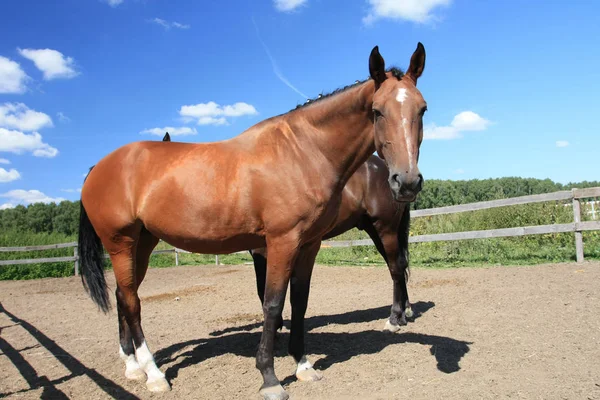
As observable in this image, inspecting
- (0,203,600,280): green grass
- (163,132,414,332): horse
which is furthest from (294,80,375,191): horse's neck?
(0,203,600,280): green grass

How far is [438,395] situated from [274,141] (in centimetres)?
234

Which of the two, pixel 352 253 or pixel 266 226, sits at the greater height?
pixel 266 226

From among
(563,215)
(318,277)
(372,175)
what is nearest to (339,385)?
(372,175)

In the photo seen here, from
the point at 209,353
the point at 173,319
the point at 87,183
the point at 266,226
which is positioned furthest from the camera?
the point at 173,319

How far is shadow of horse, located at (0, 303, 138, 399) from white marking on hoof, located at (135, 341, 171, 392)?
188 millimetres

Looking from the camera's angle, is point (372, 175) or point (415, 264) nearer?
point (372, 175)

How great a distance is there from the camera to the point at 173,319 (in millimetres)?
6539

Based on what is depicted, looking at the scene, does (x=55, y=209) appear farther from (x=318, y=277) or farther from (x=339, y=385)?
(x=339, y=385)

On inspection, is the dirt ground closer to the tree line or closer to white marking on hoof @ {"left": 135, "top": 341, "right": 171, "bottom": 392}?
white marking on hoof @ {"left": 135, "top": 341, "right": 171, "bottom": 392}

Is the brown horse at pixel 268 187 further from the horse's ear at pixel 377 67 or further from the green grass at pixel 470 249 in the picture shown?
the green grass at pixel 470 249

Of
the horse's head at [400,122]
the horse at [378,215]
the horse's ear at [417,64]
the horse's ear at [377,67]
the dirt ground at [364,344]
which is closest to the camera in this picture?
the horse's head at [400,122]

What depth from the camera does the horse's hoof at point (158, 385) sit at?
346cm

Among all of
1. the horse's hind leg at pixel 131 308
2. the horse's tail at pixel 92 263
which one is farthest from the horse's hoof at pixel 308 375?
the horse's tail at pixel 92 263

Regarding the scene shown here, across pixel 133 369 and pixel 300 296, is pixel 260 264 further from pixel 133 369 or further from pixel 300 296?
pixel 133 369
